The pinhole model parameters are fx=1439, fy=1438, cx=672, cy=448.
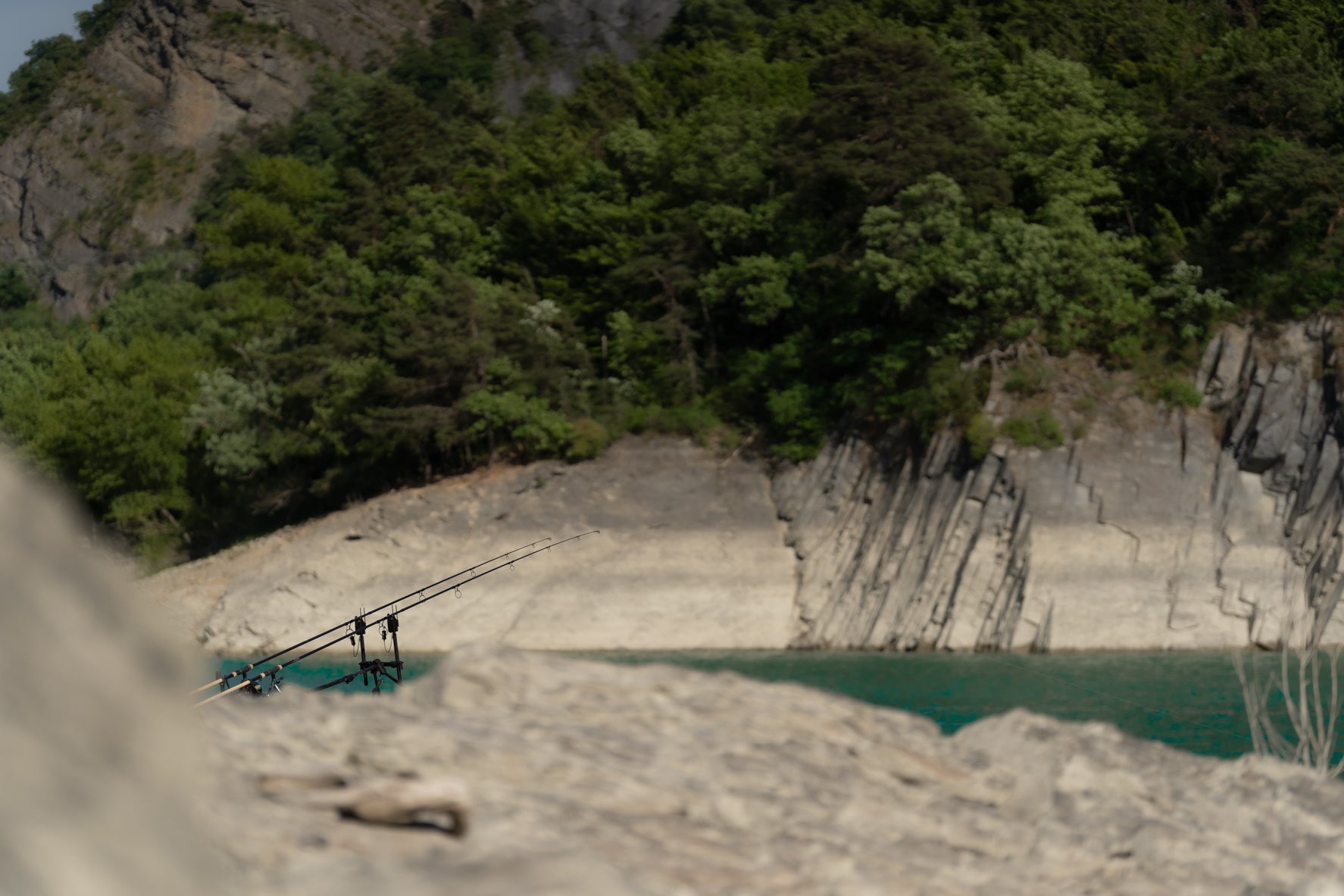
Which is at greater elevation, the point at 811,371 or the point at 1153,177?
the point at 1153,177

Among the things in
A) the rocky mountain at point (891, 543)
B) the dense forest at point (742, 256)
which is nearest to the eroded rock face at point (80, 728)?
the rocky mountain at point (891, 543)

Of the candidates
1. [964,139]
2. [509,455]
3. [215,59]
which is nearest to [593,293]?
[509,455]

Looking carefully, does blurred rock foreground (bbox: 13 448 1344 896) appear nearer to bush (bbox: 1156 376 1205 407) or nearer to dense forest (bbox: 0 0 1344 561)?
dense forest (bbox: 0 0 1344 561)

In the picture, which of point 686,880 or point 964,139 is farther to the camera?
point 964,139

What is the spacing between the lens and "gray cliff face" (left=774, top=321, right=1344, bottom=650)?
39344 mm

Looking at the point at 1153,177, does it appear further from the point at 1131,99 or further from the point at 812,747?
the point at 812,747

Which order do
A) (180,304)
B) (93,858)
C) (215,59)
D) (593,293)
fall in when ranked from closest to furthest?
(93,858) < (593,293) < (180,304) < (215,59)

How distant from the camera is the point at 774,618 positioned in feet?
146

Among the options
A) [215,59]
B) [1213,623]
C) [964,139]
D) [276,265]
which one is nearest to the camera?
[1213,623]

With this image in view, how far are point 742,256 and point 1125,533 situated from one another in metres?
21.5

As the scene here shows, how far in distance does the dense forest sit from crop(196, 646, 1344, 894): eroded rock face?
38407 millimetres

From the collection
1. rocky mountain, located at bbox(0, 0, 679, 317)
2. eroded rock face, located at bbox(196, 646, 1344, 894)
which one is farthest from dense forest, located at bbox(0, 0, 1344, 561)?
rocky mountain, located at bbox(0, 0, 679, 317)

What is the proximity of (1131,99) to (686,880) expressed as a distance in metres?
53.4

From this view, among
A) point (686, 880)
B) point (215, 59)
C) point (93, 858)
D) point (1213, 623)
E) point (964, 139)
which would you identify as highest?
point (215, 59)
